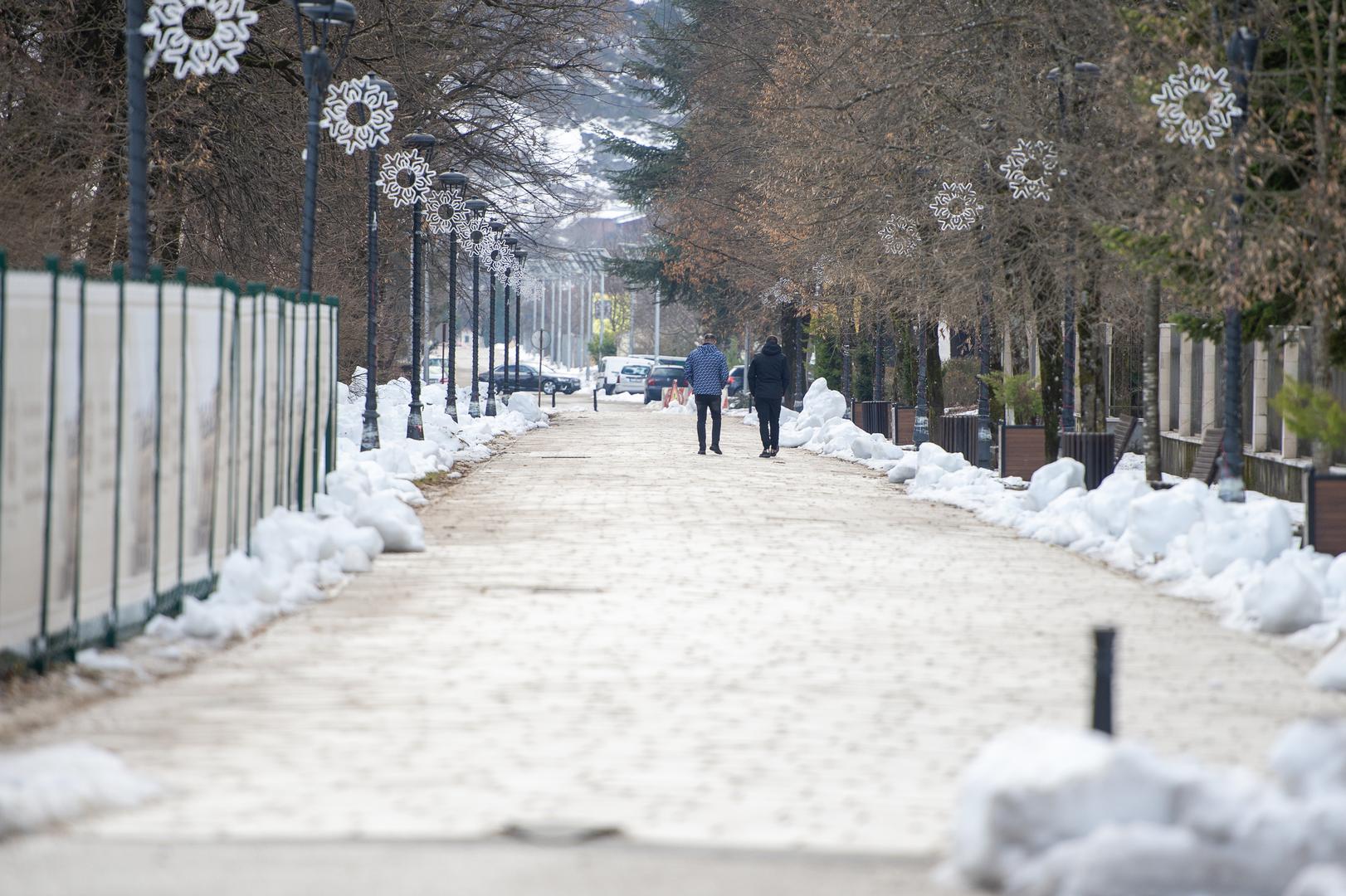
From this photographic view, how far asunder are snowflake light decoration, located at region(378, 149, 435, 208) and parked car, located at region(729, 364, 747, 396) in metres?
38.7

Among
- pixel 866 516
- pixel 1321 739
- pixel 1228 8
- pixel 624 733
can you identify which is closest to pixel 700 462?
pixel 866 516

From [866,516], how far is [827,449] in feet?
54.2

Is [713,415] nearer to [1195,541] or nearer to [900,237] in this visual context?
[900,237]

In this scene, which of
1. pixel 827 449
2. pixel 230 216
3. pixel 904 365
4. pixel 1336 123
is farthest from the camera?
pixel 904 365

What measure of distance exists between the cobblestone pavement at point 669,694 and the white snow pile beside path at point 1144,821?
439 millimetres

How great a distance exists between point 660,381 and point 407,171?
165ft

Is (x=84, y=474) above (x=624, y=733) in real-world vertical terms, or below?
above

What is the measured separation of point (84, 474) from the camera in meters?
10.3

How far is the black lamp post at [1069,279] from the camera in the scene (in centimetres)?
2512

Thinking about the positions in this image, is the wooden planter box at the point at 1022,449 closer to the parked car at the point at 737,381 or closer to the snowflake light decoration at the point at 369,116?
the snowflake light decoration at the point at 369,116

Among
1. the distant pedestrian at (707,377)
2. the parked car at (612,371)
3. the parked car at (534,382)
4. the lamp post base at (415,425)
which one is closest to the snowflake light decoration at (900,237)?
the distant pedestrian at (707,377)

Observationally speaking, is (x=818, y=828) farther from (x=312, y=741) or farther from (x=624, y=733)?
(x=312, y=741)

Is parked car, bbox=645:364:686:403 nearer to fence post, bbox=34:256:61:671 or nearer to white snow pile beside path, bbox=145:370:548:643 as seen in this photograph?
white snow pile beside path, bbox=145:370:548:643

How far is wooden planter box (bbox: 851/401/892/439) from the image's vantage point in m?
43.9
